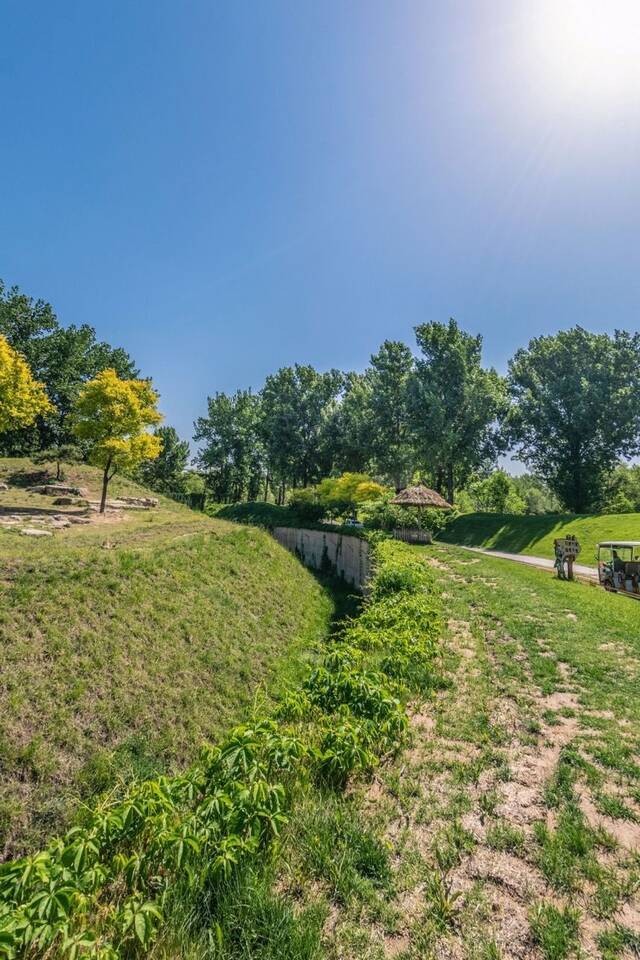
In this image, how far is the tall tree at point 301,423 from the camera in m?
42.6

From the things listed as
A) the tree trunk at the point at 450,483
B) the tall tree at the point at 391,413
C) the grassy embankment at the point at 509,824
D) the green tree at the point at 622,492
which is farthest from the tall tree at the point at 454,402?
the grassy embankment at the point at 509,824

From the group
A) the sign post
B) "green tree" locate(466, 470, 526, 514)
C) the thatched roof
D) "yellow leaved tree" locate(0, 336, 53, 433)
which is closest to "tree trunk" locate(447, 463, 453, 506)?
the thatched roof

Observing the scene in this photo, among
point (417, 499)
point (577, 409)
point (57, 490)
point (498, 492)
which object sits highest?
point (577, 409)

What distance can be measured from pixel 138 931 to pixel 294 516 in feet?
91.8

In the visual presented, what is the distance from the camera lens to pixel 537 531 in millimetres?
28000

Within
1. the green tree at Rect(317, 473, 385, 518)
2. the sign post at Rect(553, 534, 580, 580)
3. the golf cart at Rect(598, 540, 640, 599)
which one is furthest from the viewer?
the green tree at Rect(317, 473, 385, 518)

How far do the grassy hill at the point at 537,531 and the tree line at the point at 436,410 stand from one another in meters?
5.63

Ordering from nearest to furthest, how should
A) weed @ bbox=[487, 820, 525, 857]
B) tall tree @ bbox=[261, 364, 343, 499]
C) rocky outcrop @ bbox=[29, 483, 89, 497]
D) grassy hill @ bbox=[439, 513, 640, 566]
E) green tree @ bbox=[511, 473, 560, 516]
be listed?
weed @ bbox=[487, 820, 525, 857], rocky outcrop @ bbox=[29, 483, 89, 497], grassy hill @ bbox=[439, 513, 640, 566], tall tree @ bbox=[261, 364, 343, 499], green tree @ bbox=[511, 473, 560, 516]

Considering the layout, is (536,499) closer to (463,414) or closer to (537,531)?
(463,414)

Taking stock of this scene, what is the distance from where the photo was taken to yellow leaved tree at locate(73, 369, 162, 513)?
18.1 metres

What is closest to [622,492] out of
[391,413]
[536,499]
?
[391,413]

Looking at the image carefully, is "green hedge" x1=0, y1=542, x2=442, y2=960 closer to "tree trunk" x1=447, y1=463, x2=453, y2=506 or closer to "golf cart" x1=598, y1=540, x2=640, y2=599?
"golf cart" x1=598, y1=540, x2=640, y2=599

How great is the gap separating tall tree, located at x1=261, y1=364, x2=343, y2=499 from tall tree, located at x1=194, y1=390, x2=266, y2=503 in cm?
777

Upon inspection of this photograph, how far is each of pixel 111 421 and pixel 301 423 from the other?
86.0ft
